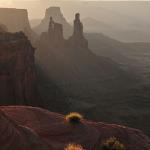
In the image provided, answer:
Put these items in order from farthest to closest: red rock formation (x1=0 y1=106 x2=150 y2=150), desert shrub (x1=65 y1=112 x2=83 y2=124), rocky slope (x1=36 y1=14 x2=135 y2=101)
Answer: rocky slope (x1=36 y1=14 x2=135 y2=101) < desert shrub (x1=65 y1=112 x2=83 y2=124) < red rock formation (x1=0 y1=106 x2=150 y2=150)

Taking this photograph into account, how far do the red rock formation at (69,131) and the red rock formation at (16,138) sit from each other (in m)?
2.96

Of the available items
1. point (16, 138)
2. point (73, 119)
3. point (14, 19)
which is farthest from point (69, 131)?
point (14, 19)

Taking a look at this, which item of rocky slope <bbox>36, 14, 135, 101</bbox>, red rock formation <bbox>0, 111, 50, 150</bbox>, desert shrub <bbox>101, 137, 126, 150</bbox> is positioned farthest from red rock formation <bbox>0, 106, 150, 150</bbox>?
rocky slope <bbox>36, 14, 135, 101</bbox>

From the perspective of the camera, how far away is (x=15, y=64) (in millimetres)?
71625

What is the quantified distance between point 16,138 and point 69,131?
23.3 feet

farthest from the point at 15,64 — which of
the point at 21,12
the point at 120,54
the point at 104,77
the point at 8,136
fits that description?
the point at 120,54

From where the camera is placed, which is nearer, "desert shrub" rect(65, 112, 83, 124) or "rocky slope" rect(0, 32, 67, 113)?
"desert shrub" rect(65, 112, 83, 124)

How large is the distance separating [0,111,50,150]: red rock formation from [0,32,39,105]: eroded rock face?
43247mm

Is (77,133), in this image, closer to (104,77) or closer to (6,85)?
(6,85)

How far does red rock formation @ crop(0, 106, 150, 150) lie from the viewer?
29.2 m

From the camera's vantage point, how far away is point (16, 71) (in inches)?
2813

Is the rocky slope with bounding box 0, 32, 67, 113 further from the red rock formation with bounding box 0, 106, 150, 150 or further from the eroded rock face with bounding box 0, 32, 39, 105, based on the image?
the red rock formation with bounding box 0, 106, 150, 150

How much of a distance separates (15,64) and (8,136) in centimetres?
4841

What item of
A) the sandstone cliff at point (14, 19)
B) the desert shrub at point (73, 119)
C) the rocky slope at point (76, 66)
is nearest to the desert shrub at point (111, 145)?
the desert shrub at point (73, 119)
